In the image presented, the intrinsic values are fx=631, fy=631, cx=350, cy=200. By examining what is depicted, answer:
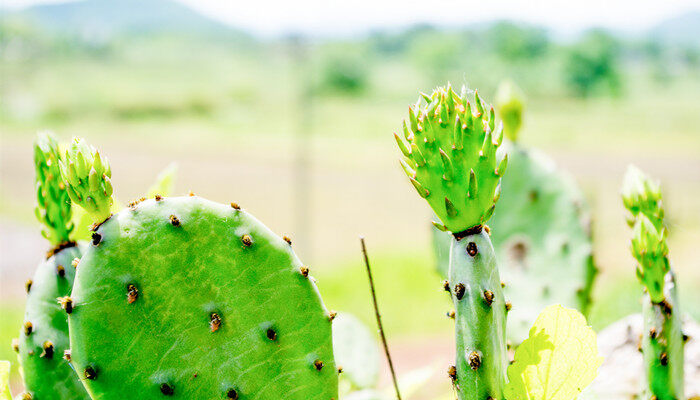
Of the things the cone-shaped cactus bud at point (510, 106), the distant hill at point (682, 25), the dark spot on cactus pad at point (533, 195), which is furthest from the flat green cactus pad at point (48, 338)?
the distant hill at point (682, 25)

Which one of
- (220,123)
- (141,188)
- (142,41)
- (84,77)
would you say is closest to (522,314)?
(141,188)

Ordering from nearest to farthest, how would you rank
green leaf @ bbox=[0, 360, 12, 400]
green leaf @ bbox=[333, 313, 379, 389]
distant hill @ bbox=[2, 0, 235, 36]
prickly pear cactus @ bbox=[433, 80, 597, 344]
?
green leaf @ bbox=[0, 360, 12, 400] → green leaf @ bbox=[333, 313, 379, 389] → prickly pear cactus @ bbox=[433, 80, 597, 344] → distant hill @ bbox=[2, 0, 235, 36]

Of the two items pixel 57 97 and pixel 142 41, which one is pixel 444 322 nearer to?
pixel 57 97

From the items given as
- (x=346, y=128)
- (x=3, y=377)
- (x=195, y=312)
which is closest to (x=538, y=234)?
(x=195, y=312)

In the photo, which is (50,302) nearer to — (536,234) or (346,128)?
(536,234)

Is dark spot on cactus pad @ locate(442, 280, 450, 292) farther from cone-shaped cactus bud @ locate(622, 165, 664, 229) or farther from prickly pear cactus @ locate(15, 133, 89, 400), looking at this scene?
prickly pear cactus @ locate(15, 133, 89, 400)

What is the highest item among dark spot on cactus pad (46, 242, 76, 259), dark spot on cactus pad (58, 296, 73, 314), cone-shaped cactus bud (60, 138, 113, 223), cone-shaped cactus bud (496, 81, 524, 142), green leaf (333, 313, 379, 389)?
cone-shaped cactus bud (496, 81, 524, 142)

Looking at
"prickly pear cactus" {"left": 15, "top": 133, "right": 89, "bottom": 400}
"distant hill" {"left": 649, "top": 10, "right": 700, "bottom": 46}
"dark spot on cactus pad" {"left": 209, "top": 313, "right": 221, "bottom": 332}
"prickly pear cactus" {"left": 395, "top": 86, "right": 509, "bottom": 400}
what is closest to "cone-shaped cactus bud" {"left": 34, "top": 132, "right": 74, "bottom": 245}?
"prickly pear cactus" {"left": 15, "top": 133, "right": 89, "bottom": 400}
